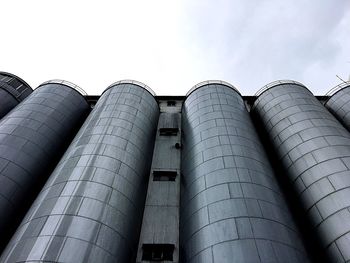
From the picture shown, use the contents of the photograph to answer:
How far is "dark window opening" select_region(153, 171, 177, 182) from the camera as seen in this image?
24453mm

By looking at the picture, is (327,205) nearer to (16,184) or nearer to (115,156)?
(115,156)

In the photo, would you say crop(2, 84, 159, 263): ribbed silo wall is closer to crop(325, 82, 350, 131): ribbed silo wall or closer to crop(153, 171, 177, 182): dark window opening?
crop(153, 171, 177, 182): dark window opening

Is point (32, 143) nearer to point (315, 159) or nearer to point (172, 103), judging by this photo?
point (172, 103)

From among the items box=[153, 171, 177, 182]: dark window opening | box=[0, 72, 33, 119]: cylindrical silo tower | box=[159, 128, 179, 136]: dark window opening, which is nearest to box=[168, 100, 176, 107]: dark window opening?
box=[159, 128, 179, 136]: dark window opening

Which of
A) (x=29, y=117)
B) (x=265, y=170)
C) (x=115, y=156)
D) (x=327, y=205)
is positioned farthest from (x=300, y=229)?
(x=29, y=117)

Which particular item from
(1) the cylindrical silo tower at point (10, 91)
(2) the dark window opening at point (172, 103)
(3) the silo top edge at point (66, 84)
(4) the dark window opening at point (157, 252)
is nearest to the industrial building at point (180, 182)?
(4) the dark window opening at point (157, 252)

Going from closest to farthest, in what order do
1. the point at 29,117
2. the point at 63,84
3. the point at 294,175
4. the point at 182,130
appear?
the point at 294,175
the point at 29,117
the point at 182,130
the point at 63,84

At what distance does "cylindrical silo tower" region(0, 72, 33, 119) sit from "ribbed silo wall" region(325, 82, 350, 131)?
37449mm

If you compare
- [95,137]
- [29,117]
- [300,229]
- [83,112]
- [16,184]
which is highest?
[83,112]

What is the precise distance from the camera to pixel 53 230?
50.2ft

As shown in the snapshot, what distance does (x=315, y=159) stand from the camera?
20.0m

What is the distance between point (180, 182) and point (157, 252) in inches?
256

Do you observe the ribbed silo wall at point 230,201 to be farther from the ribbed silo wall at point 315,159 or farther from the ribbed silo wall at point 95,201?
the ribbed silo wall at point 95,201

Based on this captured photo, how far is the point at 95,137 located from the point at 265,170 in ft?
45.2
